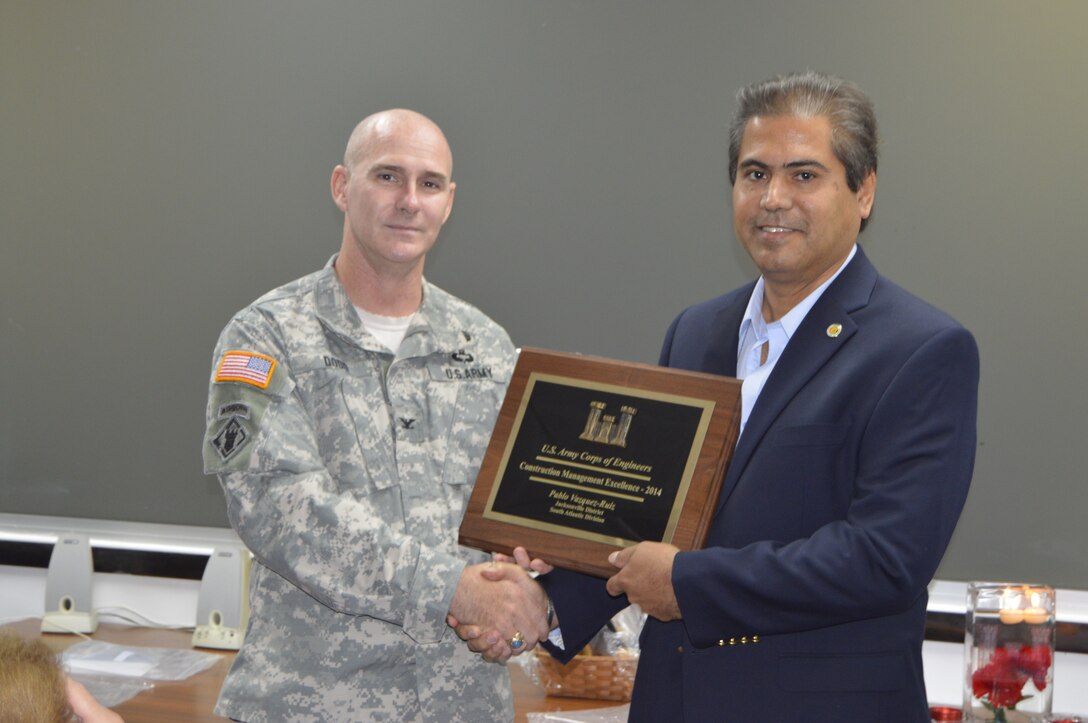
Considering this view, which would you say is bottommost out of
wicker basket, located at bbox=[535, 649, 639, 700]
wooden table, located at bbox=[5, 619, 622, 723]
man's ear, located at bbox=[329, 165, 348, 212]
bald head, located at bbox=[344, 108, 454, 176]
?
wooden table, located at bbox=[5, 619, 622, 723]

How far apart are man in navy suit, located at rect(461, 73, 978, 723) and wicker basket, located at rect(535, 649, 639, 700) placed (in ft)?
2.95

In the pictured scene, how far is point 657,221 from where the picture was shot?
3475mm

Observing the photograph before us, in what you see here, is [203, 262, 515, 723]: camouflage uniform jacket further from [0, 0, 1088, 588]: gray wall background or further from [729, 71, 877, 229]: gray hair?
[0, 0, 1088, 588]: gray wall background

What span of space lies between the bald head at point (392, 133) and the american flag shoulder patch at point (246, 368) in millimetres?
482

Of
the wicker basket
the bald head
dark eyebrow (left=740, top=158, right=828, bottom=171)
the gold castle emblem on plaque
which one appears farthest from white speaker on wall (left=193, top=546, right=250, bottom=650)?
dark eyebrow (left=740, top=158, right=828, bottom=171)

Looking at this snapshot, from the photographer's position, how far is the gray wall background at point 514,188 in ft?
10.5

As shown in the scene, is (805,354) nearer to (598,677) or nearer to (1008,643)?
(1008,643)

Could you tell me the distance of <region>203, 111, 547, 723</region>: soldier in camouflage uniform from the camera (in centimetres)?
226

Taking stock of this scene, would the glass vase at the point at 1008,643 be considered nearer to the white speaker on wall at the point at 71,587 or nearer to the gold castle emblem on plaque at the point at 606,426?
the gold castle emblem on plaque at the point at 606,426

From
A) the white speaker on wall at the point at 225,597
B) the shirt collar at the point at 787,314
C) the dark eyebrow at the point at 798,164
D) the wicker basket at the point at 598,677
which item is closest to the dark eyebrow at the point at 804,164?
the dark eyebrow at the point at 798,164

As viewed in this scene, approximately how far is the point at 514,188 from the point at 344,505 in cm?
156

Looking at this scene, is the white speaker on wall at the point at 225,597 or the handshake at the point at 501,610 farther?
the white speaker on wall at the point at 225,597

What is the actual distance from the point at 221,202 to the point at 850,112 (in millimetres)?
2369

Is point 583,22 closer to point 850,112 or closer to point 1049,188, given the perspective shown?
point 1049,188
